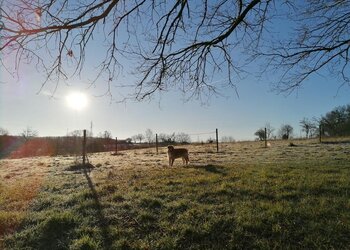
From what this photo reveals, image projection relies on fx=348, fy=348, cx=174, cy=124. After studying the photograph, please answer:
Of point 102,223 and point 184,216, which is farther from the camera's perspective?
point 184,216

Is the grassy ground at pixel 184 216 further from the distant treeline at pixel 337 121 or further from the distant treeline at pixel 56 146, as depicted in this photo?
the distant treeline at pixel 337 121

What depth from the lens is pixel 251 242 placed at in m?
5.01

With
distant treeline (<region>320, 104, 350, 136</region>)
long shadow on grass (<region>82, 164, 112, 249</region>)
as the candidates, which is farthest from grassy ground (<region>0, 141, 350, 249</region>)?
distant treeline (<region>320, 104, 350, 136</region>)

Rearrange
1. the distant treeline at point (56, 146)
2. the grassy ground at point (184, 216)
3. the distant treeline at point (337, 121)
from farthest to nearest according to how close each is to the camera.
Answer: the distant treeline at point (337, 121) → the distant treeline at point (56, 146) → the grassy ground at point (184, 216)

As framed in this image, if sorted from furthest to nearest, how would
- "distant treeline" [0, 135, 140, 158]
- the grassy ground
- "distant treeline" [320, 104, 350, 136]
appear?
"distant treeline" [320, 104, 350, 136]
"distant treeline" [0, 135, 140, 158]
the grassy ground

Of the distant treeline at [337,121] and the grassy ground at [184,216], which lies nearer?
the grassy ground at [184,216]

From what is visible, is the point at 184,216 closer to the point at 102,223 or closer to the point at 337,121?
the point at 102,223

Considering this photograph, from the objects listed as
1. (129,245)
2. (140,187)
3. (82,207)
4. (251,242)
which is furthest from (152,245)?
(140,187)

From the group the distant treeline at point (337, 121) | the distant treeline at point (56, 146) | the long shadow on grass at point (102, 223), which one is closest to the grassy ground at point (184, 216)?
the long shadow on grass at point (102, 223)

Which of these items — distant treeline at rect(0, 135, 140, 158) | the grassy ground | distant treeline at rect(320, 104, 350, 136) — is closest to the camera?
the grassy ground

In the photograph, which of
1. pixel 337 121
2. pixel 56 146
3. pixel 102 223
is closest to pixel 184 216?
pixel 102 223

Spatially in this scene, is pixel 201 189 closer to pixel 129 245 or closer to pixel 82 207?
pixel 82 207

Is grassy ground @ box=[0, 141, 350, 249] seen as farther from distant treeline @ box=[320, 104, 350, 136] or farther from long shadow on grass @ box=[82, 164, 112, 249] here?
distant treeline @ box=[320, 104, 350, 136]

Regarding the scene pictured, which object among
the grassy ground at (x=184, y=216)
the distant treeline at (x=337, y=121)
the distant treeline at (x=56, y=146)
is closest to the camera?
the grassy ground at (x=184, y=216)
